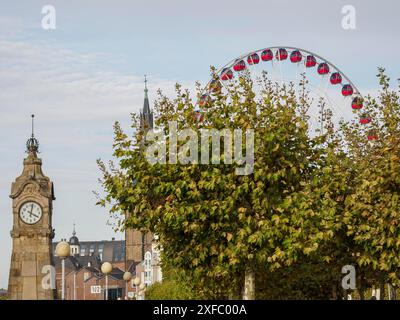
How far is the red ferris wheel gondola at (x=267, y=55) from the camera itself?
238 feet

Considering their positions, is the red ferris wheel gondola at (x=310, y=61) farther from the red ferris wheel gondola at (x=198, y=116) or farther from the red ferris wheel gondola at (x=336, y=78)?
the red ferris wheel gondola at (x=198, y=116)

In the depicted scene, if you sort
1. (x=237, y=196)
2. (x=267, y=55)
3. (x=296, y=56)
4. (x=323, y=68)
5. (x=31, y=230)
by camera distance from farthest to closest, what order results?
(x=31, y=230) < (x=296, y=56) < (x=267, y=55) < (x=323, y=68) < (x=237, y=196)

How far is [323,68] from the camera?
72250 mm

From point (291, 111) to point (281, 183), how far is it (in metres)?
2.73

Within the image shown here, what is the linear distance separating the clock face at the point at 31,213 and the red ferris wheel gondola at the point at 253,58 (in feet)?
96.0

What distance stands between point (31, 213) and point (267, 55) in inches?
1223

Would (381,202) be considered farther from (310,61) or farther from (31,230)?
(31,230)

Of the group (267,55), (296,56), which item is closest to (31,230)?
(267,55)

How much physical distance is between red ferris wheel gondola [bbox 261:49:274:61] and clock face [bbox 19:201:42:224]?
3006 centimetres

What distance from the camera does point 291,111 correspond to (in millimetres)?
37062

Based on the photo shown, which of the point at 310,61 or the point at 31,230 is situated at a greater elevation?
the point at 310,61

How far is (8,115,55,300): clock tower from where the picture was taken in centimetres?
8950
